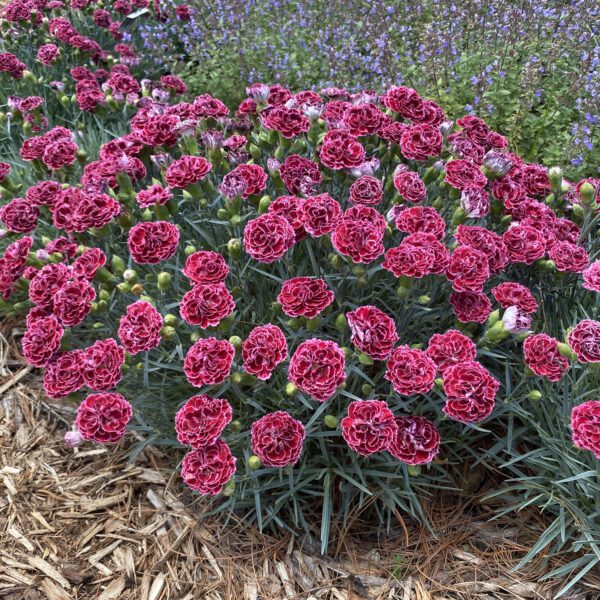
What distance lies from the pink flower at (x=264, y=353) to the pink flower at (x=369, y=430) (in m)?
0.32

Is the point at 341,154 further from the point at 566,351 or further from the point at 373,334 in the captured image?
the point at 566,351

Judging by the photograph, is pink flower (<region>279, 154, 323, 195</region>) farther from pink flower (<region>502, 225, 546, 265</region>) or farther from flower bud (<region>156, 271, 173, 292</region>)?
pink flower (<region>502, 225, 546, 265</region>)

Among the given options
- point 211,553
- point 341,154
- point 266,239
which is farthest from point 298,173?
point 211,553

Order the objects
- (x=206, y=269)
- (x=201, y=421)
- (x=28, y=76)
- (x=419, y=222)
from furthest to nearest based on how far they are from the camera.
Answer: (x=28, y=76) < (x=419, y=222) < (x=206, y=269) < (x=201, y=421)

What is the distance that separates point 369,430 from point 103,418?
95cm

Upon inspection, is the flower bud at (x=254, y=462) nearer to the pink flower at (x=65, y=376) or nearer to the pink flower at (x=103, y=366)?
the pink flower at (x=103, y=366)

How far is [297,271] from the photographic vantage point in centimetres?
261

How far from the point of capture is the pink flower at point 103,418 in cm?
204

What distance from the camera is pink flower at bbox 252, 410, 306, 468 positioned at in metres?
1.96

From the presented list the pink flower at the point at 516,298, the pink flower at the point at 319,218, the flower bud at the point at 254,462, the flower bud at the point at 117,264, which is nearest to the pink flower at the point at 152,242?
the flower bud at the point at 117,264

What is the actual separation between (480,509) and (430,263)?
1129 mm

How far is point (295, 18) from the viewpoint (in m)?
4.92

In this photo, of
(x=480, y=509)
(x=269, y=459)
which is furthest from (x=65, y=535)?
(x=480, y=509)

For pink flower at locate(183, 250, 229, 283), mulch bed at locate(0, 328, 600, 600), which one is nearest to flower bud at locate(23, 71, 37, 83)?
pink flower at locate(183, 250, 229, 283)
